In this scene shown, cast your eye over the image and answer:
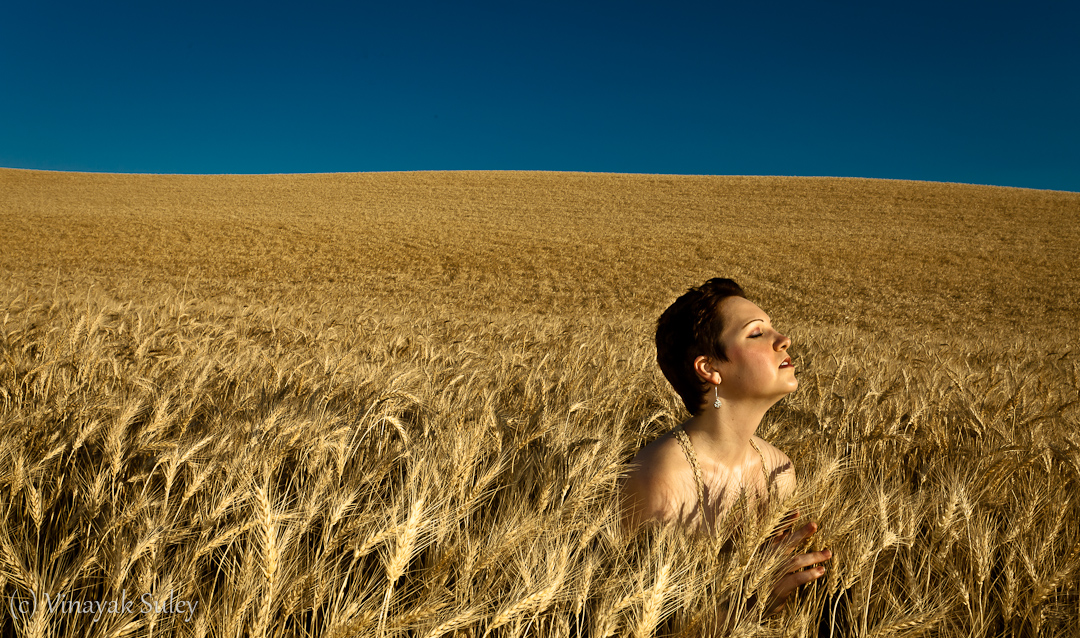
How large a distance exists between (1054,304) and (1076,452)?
15901mm

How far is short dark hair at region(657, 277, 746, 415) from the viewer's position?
5.30 ft

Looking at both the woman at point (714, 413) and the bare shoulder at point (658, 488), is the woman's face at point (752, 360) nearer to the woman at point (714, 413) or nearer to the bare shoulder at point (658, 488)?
the woman at point (714, 413)

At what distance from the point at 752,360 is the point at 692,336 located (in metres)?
0.19

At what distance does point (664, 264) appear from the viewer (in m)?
17.9

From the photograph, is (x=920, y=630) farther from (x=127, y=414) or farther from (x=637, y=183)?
(x=637, y=183)

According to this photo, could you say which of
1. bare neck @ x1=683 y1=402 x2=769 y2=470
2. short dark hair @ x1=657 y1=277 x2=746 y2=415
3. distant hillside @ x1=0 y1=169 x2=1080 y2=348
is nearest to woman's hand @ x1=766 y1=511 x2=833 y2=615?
→ bare neck @ x1=683 y1=402 x2=769 y2=470

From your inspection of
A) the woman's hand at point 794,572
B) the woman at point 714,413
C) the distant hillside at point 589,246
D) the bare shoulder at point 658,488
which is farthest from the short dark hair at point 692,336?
the distant hillside at point 589,246

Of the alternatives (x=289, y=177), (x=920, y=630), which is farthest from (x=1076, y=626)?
(x=289, y=177)

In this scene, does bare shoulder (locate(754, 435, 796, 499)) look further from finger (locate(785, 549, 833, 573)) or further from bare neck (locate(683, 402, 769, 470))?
finger (locate(785, 549, 833, 573))

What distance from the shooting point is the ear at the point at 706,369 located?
1562mm

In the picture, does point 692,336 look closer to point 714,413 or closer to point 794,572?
point 714,413

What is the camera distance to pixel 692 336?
5.42 ft

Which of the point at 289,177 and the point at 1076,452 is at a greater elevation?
the point at 289,177

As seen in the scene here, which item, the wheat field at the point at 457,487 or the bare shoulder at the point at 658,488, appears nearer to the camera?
the wheat field at the point at 457,487
